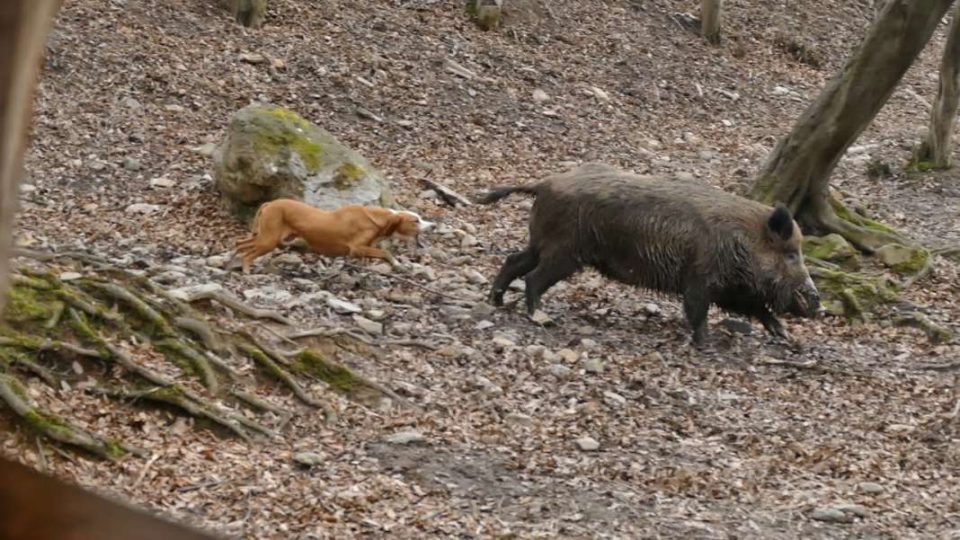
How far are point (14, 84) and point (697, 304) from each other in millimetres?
9263

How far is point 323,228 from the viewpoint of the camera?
406 inches

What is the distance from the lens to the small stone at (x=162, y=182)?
1166cm

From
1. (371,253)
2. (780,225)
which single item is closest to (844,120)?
(780,225)

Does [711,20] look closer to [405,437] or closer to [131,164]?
[131,164]

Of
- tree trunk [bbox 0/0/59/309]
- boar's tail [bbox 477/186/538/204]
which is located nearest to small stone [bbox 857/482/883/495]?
boar's tail [bbox 477/186/538/204]

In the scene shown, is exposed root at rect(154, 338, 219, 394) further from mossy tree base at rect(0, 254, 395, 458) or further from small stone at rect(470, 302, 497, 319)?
small stone at rect(470, 302, 497, 319)

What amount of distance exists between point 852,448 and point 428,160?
6.54 m

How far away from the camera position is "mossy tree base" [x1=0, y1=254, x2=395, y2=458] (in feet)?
22.3

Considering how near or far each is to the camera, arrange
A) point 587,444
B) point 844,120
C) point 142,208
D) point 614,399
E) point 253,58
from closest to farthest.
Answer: point 587,444 < point 614,399 < point 142,208 < point 844,120 < point 253,58

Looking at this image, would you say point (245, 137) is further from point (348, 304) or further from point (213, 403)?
point (213, 403)

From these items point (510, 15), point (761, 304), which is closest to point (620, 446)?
point (761, 304)

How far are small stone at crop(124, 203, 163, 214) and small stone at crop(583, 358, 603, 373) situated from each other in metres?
3.92

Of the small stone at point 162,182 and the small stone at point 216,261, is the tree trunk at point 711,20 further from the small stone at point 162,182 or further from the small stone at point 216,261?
the small stone at point 216,261

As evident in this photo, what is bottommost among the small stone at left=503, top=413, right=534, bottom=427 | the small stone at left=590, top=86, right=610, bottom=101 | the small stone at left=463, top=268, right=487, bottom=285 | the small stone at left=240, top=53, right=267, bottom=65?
the small stone at left=463, top=268, right=487, bottom=285
